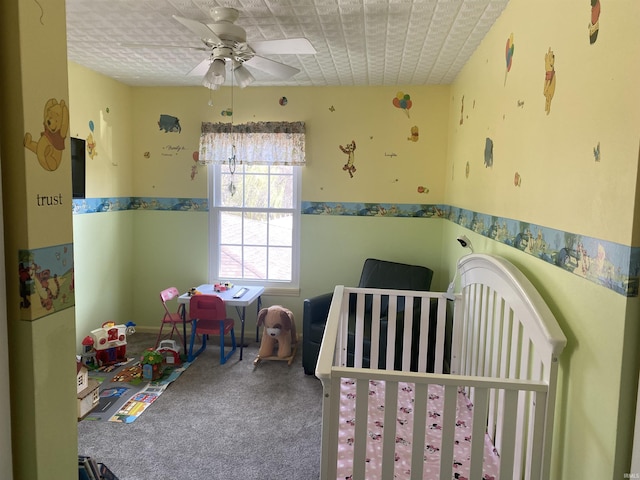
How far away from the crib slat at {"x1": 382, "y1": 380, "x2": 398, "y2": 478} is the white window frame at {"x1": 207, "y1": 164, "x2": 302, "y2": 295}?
280cm

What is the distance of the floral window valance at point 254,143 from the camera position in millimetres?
4035

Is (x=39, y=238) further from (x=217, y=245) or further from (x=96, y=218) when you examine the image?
(x=217, y=245)

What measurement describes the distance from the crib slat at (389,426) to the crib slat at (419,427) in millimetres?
63

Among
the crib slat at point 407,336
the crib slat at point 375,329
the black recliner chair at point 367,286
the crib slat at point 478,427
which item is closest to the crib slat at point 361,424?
the crib slat at point 478,427

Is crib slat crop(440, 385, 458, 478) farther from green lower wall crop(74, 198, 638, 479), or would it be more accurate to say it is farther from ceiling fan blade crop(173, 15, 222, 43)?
ceiling fan blade crop(173, 15, 222, 43)

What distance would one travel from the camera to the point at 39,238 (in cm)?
100

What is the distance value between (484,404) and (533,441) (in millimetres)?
189

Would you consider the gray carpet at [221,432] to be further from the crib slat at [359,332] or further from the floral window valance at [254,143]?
the floral window valance at [254,143]

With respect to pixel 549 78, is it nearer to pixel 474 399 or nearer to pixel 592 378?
pixel 592 378

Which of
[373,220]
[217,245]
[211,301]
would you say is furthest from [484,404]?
[217,245]

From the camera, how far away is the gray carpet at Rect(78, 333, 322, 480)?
7.47ft

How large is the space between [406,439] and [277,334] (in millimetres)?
1850

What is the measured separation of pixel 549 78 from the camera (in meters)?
1.61

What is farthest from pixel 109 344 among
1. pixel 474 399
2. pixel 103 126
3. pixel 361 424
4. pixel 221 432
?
pixel 474 399
